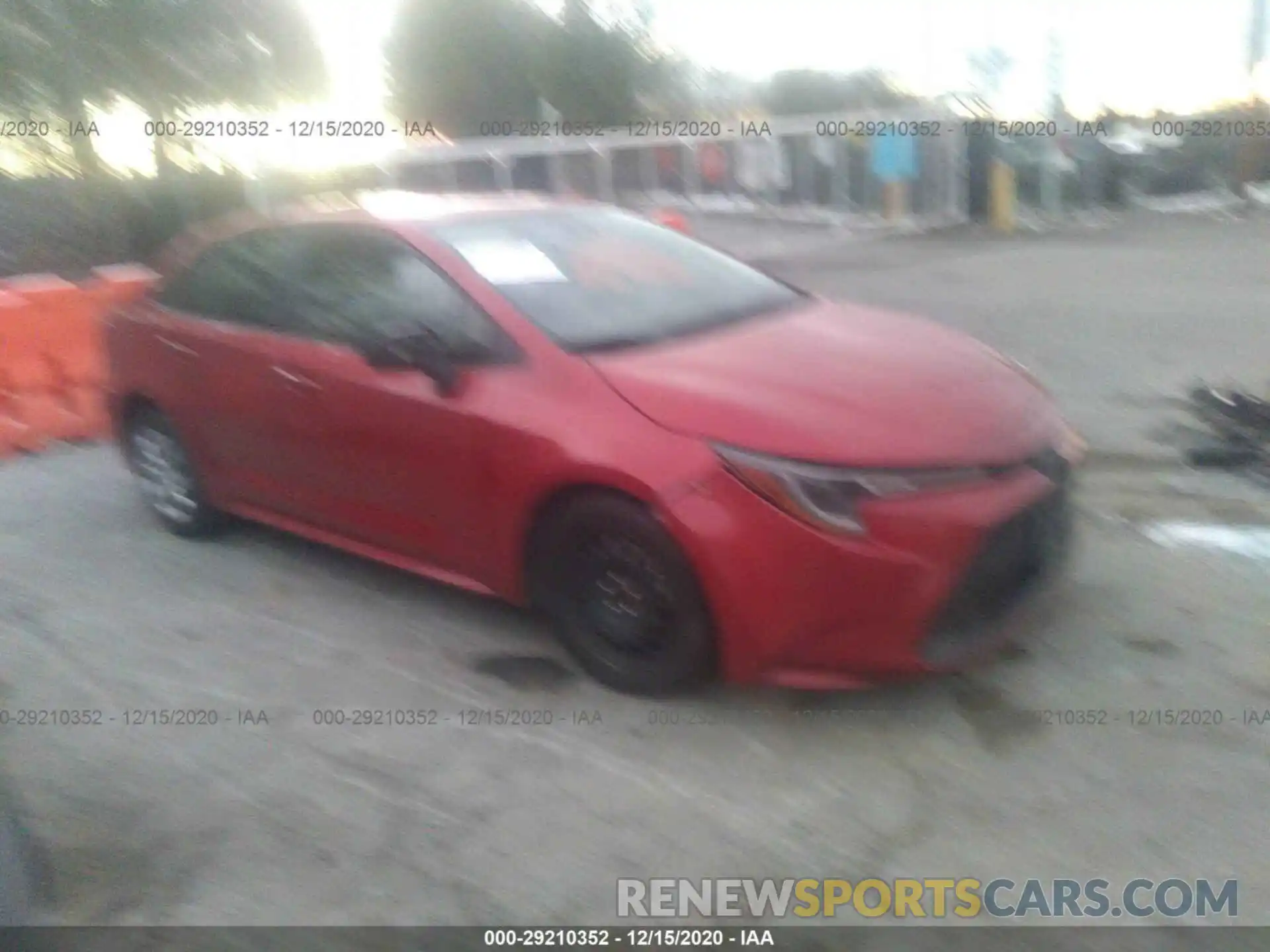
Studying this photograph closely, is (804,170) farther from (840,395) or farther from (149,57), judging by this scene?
(840,395)

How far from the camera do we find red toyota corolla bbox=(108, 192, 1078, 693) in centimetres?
344

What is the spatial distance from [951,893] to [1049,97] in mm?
15286

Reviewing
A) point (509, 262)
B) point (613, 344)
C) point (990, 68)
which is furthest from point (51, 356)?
point (990, 68)

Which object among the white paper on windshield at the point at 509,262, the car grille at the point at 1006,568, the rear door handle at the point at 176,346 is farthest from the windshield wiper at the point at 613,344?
the rear door handle at the point at 176,346

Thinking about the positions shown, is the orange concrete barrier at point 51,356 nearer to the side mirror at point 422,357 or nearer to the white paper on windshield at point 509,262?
the side mirror at point 422,357

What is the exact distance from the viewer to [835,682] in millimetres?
3514

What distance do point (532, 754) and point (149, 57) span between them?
5611 mm

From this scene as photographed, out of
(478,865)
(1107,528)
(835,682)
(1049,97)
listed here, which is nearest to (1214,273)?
(1049,97)

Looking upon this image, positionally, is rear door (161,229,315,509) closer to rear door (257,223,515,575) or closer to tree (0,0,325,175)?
rear door (257,223,515,575)

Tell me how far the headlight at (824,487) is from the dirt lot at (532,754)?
71 centimetres

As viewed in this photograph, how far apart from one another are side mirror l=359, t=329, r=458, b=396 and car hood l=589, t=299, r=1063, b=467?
51 centimetres

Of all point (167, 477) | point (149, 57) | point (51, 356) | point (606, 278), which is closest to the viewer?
point (606, 278)

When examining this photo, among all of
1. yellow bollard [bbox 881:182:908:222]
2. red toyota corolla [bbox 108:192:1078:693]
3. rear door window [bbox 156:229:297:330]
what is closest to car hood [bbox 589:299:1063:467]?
red toyota corolla [bbox 108:192:1078:693]

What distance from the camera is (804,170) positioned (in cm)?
1748
